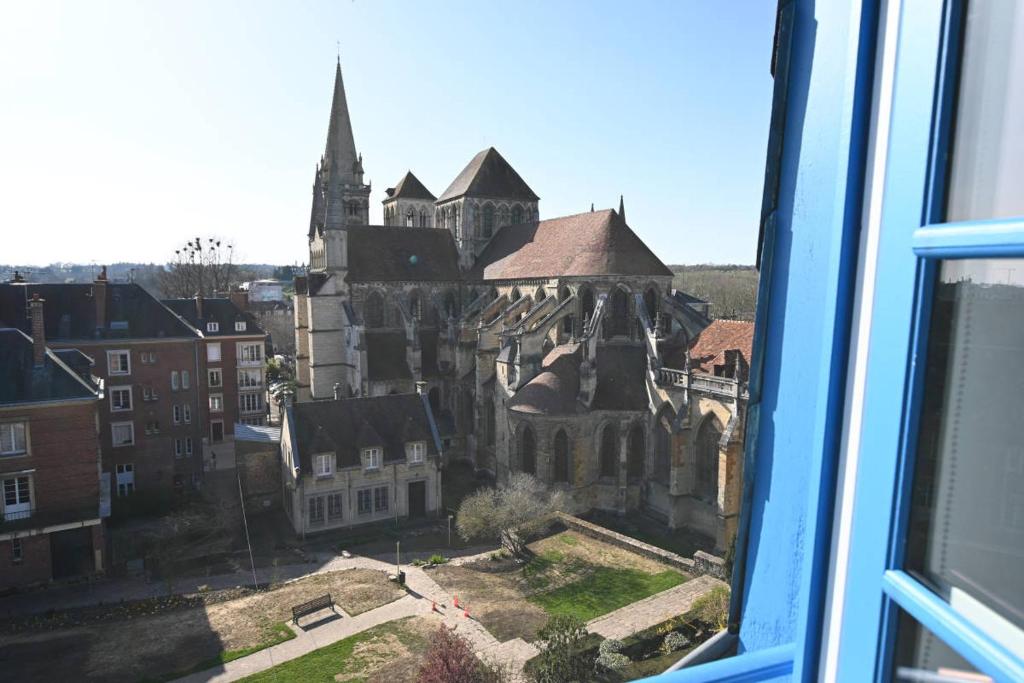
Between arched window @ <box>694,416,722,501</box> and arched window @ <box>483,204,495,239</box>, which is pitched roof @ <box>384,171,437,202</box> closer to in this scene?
arched window @ <box>483,204,495,239</box>

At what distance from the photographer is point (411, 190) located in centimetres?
4819

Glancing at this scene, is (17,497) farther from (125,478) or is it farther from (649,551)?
(649,551)

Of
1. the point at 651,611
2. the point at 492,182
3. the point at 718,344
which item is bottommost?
the point at 651,611

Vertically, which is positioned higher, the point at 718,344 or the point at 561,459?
the point at 718,344

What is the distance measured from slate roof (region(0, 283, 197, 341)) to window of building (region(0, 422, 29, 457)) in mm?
10063

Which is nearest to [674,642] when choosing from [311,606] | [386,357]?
[311,606]

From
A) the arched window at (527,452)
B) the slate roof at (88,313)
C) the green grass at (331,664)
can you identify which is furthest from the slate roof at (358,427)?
the slate roof at (88,313)

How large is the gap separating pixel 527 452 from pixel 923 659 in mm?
26804

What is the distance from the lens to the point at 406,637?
1780 centimetres

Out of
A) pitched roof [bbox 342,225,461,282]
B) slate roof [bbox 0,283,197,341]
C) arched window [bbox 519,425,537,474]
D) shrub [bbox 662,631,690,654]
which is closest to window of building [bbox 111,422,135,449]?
slate roof [bbox 0,283,197,341]

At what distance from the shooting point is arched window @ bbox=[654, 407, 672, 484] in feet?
86.9

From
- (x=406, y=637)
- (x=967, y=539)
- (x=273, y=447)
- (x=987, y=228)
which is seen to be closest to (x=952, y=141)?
(x=987, y=228)

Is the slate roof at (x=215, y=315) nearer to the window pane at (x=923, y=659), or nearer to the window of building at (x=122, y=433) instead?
the window of building at (x=122, y=433)

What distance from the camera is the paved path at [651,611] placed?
59.2 ft
